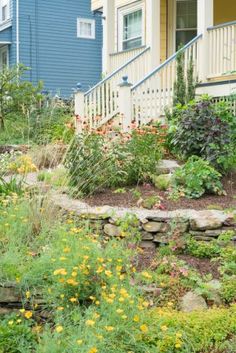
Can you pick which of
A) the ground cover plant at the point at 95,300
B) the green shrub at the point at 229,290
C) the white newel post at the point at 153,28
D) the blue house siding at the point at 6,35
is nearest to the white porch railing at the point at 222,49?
the white newel post at the point at 153,28

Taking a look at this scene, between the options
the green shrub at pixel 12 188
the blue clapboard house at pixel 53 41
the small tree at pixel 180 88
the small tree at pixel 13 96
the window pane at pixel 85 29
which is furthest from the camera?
the window pane at pixel 85 29

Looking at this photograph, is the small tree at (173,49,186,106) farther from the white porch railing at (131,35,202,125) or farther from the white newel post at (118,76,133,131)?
the white newel post at (118,76,133,131)

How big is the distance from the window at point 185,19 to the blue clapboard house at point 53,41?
23.0 ft

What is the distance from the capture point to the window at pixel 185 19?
1308 cm

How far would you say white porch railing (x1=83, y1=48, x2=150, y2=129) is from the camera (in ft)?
35.3

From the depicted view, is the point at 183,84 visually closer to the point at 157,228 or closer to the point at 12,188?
the point at 12,188

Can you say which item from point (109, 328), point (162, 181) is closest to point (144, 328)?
point (109, 328)

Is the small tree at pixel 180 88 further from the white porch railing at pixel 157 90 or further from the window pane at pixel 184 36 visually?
the window pane at pixel 184 36

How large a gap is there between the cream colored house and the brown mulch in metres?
2.09

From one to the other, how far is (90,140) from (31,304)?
3299 millimetres

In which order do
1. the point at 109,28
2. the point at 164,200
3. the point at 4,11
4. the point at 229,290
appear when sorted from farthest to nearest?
the point at 4,11 → the point at 109,28 → the point at 164,200 → the point at 229,290

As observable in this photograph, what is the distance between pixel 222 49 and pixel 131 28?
4.30 m

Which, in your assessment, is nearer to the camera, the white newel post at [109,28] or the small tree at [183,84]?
the small tree at [183,84]

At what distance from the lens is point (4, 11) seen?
20719 millimetres
